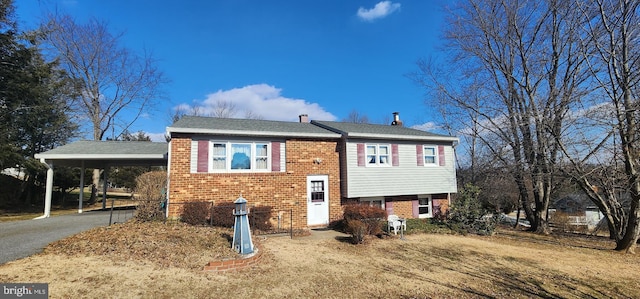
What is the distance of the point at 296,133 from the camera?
495 inches

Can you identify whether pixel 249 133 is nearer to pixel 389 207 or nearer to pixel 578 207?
pixel 389 207

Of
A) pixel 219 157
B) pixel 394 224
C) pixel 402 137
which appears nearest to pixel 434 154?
pixel 402 137

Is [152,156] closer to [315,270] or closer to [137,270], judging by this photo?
[137,270]

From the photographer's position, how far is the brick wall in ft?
35.3

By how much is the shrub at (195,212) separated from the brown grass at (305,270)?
1.46 m

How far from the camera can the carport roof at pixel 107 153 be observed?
12.3 m

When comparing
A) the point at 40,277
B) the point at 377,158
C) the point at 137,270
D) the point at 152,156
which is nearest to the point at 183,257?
the point at 137,270

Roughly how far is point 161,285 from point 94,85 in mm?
25246

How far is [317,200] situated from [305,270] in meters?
6.28

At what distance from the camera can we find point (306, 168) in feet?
42.0

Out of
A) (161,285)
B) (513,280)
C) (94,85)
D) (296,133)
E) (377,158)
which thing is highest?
(94,85)

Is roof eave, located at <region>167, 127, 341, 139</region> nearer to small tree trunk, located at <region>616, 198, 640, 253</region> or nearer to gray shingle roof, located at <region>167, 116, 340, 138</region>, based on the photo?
gray shingle roof, located at <region>167, 116, 340, 138</region>

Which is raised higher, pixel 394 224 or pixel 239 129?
pixel 239 129

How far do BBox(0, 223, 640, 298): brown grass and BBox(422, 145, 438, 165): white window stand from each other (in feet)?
19.7
